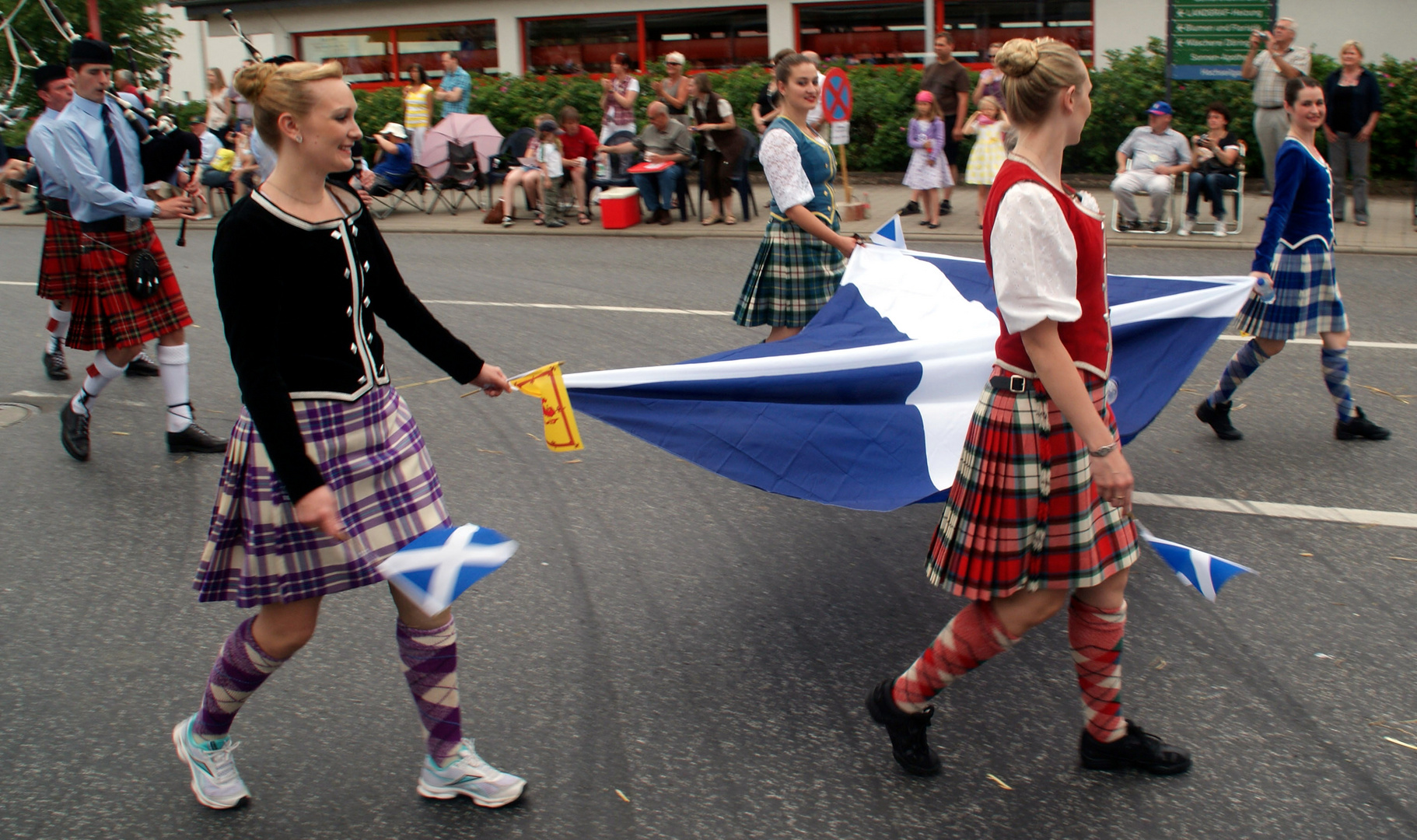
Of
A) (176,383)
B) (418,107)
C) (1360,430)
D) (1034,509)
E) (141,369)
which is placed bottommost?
(1360,430)

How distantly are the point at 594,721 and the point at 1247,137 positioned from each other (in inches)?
563

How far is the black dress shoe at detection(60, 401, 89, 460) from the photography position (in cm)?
600

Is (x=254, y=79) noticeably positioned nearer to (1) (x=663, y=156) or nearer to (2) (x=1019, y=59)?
(2) (x=1019, y=59)

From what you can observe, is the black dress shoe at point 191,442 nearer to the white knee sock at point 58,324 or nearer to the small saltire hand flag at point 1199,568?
the white knee sock at point 58,324

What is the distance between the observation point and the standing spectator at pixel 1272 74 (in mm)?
12469

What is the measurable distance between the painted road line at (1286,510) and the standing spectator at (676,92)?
10.8 meters

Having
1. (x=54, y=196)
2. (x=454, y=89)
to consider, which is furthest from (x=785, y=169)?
(x=454, y=89)

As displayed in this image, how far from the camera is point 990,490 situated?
289 cm

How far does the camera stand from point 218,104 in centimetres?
1877

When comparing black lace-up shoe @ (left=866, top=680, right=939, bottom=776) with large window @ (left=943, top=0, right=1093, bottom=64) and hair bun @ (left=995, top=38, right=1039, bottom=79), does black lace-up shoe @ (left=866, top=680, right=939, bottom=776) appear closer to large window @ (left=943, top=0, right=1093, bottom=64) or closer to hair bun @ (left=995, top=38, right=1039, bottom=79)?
hair bun @ (left=995, top=38, right=1039, bottom=79)

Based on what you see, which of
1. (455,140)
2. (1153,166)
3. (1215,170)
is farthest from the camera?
(455,140)

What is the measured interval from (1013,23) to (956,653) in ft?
60.0

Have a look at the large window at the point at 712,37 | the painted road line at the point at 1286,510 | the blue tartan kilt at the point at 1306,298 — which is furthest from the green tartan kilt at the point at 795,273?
the large window at the point at 712,37

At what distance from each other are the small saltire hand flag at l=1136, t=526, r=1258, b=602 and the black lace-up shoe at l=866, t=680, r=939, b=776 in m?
0.71
